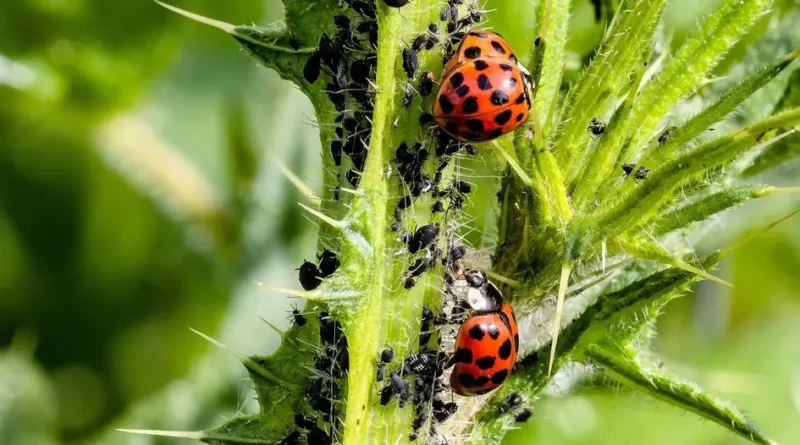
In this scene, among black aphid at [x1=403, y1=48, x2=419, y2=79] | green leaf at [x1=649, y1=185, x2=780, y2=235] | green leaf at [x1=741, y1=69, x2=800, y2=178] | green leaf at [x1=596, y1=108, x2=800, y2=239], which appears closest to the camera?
green leaf at [x1=596, y1=108, x2=800, y2=239]

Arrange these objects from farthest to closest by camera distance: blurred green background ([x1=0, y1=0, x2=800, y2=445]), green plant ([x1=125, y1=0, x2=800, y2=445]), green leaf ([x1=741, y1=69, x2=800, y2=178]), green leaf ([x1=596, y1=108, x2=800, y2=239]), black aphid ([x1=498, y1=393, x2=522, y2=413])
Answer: blurred green background ([x1=0, y1=0, x2=800, y2=445]), green leaf ([x1=741, y1=69, x2=800, y2=178]), black aphid ([x1=498, y1=393, x2=522, y2=413]), green plant ([x1=125, y1=0, x2=800, y2=445]), green leaf ([x1=596, y1=108, x2=800, y2=239])

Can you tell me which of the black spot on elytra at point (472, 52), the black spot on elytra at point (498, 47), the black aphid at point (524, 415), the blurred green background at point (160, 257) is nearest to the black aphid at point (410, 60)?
the black spot on elytra at point (472, 52)

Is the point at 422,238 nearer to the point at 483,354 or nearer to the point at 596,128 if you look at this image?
the point at 483,354

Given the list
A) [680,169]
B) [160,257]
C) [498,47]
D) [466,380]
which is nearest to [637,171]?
[680,169]

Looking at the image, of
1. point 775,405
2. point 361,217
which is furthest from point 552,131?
point 775,405

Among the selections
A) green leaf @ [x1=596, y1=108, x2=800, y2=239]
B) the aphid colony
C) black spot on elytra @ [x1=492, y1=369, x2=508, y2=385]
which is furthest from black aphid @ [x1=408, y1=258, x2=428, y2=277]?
green leaf @ [x1=596, y1=108, x2=800, y2=239]

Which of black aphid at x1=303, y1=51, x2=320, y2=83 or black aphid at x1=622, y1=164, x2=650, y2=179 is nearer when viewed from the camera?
black aphid at x1=622, y1=164, x2=650, y2=179

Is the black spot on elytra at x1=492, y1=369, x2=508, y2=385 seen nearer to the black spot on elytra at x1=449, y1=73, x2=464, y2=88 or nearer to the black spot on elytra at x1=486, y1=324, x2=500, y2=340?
the black spot on elytra at x1=486, y1=324, x2=500, y2=340
